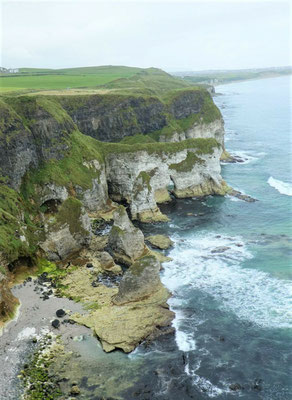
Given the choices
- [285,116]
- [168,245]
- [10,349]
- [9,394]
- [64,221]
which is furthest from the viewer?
[285,116]

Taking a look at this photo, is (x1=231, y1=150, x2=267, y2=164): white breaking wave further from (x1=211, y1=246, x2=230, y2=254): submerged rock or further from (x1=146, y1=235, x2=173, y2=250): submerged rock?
(x1=146, y1=235, x2=173, y2=250): submerged rock

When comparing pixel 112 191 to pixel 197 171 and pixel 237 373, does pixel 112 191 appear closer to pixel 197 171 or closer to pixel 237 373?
pixel 197 171

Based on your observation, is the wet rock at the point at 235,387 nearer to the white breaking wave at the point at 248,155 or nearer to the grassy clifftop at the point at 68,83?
the white breaking wave at the point at 248,155

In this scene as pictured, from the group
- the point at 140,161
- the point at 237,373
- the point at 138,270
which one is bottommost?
the point at 237,373

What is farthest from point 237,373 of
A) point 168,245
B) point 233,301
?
point 168,245

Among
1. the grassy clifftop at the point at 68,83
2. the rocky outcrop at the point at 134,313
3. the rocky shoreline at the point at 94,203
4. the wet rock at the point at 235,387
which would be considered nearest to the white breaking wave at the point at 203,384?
the wet rock at the point at 235,387

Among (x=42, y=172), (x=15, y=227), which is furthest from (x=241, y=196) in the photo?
(x=15, y=227)

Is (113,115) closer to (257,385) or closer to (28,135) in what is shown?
(28,135)
